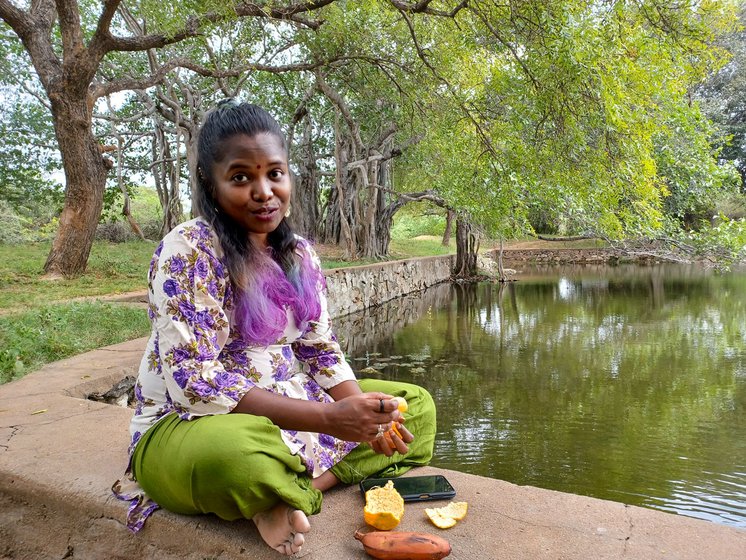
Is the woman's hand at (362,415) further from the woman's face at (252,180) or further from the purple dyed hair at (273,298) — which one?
the woman's face at (252,180)

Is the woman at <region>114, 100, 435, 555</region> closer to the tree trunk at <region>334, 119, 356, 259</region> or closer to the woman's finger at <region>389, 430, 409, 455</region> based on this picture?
the woman's finger at <region>389, 430, 409, 455</region>

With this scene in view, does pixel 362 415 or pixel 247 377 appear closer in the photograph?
pixel 362 415

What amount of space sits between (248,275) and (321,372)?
17.0 inches

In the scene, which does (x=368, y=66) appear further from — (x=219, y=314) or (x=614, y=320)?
(x=219, y=314)

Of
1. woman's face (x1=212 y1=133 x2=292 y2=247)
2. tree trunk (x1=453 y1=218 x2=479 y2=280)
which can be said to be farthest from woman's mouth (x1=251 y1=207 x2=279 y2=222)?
tree trunk (x1=453 y1=218 x2=479 y2=280)

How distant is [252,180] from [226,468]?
2.75 feet

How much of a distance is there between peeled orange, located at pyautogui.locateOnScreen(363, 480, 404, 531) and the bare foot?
0.20 metres

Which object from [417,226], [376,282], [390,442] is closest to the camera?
[390,442]

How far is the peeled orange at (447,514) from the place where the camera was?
5.27 feet

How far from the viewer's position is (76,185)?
7.83 m

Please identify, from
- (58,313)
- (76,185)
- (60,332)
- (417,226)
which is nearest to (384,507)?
(60,332)

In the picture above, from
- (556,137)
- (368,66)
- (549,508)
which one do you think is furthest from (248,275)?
(368,66)

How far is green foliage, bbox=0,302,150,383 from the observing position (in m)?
3.62

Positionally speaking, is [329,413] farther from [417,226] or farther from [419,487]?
[417,226]
